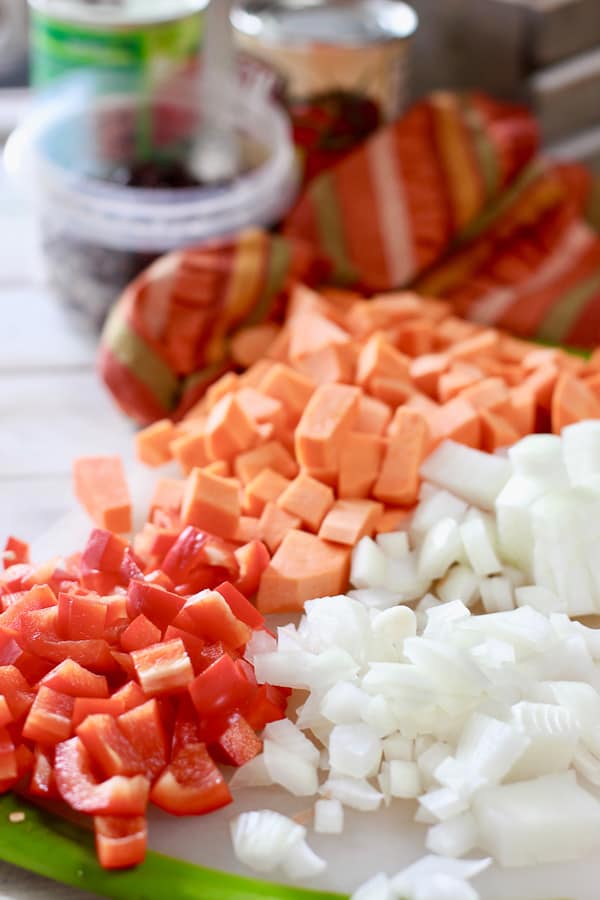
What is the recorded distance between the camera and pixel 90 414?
182 centimetres

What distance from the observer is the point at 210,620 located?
4.07ft

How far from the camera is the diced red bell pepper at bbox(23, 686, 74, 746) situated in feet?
3.72

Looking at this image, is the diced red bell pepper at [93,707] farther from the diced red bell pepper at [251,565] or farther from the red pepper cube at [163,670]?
the diced red bell pepper at [251,565]

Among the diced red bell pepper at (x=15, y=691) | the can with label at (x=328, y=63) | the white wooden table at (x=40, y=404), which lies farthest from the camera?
the can with label at (x=328, y=63)

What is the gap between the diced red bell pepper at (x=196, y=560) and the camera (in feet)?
4.40

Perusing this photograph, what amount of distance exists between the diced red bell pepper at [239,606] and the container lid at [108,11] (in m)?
1.01

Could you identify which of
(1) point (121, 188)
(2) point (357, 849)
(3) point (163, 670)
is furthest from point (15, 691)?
(1) point (121, 188)

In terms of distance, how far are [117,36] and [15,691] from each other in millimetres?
1119

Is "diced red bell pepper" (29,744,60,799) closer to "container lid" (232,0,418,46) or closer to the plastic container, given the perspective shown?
the plastic container

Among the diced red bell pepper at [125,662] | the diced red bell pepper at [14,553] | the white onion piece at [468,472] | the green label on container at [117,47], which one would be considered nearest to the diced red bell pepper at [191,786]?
the diced red bell pepper at [125,662]

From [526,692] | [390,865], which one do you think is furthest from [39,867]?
[526,692]

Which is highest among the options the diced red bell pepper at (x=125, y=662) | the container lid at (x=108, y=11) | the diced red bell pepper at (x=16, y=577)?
the container lid at (x=108, y=11)

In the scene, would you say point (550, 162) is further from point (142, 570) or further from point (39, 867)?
point (39, 867)

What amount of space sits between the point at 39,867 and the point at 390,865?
1.02 ft
